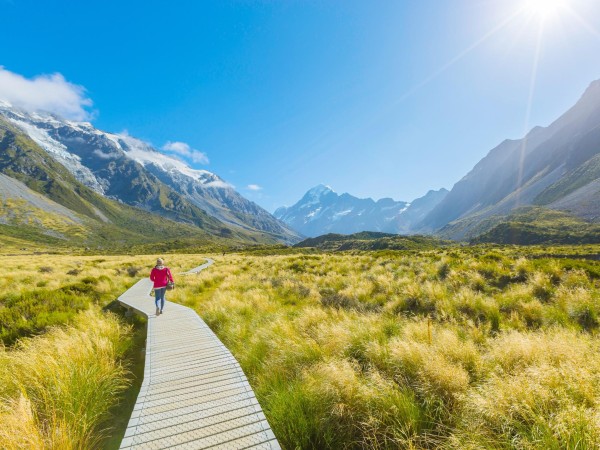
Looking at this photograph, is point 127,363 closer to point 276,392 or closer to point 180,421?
point 180,421

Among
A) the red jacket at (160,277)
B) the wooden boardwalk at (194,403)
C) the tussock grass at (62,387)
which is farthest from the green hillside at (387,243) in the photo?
the tussock grass at (62,387)

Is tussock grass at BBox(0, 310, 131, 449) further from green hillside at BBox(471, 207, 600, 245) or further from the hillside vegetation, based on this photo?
green hillside at BBox(471, 207, 600, 245)

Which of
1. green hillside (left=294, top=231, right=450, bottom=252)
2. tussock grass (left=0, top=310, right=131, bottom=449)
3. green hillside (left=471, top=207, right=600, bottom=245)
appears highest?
tussock grass (left=0, top=310, right=131, bottom=449)

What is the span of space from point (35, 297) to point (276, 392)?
575 inches

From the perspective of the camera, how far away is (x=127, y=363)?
8.35 meters

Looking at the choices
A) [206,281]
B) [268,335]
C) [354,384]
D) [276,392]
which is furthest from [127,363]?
[206,281]

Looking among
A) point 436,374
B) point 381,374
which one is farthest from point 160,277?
point 436,374

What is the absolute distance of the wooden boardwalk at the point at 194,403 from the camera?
4328mm

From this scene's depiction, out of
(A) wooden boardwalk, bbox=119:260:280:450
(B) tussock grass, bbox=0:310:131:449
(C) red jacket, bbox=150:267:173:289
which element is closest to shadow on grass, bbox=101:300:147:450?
(B) tussock grass, bbox=0:310:131:449

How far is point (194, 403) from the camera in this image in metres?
5.32

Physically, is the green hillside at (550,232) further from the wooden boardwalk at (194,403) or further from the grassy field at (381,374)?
the wooden boardwalk at (194,403)

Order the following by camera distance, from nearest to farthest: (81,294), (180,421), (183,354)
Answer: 1. (180,421)
2. (183,354)
3. (81,294)

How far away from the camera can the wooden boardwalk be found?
14.2 feet

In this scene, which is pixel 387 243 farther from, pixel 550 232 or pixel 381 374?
pixel 381 374
